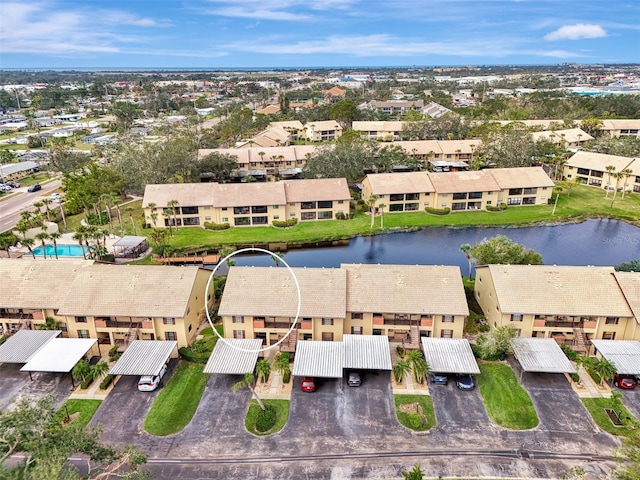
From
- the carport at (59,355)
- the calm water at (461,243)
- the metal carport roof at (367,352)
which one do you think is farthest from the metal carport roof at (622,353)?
the carport at (59,355)

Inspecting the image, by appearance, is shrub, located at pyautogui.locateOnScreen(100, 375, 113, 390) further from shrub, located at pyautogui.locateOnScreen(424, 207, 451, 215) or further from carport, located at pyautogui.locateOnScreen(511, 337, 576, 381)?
shrub, located at pyautogui.locateOnScreen(424, 207, 451, 215)

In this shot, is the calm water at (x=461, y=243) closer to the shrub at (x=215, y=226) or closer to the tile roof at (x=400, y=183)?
the tile roof at (x=400, y=183)

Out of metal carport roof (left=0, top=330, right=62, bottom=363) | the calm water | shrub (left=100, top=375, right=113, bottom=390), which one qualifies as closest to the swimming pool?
the calm water

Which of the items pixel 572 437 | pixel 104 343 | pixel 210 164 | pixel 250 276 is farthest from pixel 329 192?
pixel 572 437

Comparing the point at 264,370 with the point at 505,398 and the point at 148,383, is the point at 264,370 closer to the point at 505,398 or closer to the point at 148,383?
the point at 148,383

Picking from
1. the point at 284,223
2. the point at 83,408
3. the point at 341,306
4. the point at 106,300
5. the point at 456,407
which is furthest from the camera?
the point at 284,223

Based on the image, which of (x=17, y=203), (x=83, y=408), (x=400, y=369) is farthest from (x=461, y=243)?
(x=17, y=203)

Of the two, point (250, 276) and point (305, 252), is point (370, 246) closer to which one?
point (305, 252)
